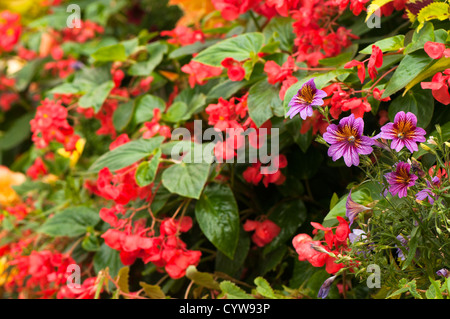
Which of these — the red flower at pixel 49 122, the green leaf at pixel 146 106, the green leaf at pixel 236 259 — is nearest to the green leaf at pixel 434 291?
the green leaf at pixel 236 259

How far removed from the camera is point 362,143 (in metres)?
0.62

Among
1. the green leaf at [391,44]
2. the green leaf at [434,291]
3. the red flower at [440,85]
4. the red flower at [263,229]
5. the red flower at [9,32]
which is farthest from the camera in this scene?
the red flower at [9,32]

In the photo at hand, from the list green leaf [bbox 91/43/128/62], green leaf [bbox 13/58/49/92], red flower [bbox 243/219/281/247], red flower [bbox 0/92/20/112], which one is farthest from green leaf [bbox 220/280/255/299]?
red flower [bbox 0/92/20/112]

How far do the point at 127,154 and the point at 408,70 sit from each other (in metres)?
0.50

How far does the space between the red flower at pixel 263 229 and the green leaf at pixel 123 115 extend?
35 cm

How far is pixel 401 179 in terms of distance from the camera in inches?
24.4

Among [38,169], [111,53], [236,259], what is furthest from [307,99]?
[38,169]

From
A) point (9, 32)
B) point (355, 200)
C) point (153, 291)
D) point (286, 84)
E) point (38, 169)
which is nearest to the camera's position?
point (355, 200)

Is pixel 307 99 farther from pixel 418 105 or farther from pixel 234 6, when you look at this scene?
pixel 234 6

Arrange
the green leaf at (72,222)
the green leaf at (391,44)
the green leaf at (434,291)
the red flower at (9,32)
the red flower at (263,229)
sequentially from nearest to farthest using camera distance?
the green leaf at (434,291) → the green leaf at (391,44) → the red flower at (263,229) → the green leaf at (72,222) → the red flower at (9,32)

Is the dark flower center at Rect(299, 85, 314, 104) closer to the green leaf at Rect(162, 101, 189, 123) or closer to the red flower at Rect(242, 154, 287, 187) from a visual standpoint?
the red flower at Rect(242, 154, 287, 187)

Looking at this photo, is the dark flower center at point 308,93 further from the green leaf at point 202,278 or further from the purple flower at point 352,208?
the green leaf at point 202,278

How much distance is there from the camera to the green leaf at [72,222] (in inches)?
42.8

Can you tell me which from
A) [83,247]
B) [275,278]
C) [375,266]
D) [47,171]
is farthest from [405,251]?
[47,171]
